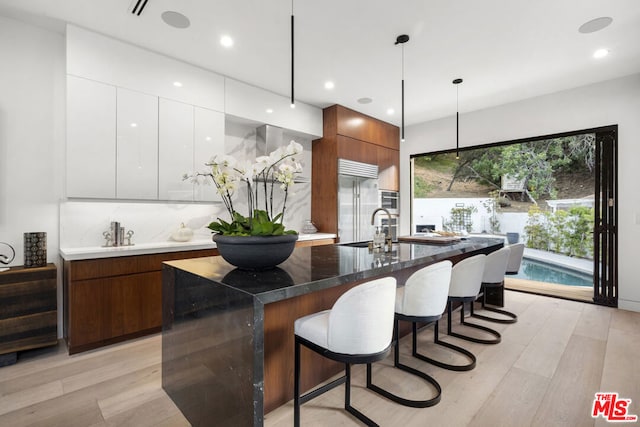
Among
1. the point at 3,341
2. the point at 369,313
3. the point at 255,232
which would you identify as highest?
the point at 255,232

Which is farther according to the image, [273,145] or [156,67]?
[273,145]

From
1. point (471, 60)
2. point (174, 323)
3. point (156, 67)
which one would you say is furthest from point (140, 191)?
point (471, 60)

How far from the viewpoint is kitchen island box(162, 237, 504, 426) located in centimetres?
125

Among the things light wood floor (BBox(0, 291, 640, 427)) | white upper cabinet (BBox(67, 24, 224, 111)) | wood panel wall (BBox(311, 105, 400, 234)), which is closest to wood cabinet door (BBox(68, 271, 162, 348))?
light wood floor (BBox(0, 291, 640, 427))

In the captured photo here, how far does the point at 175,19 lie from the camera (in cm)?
270

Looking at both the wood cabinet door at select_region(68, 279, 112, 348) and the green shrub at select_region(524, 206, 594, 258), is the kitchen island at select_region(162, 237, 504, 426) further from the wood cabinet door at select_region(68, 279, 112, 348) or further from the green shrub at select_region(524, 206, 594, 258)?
the green shrub at select_region(524, 206, 594, 258)

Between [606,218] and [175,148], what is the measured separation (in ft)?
17.9

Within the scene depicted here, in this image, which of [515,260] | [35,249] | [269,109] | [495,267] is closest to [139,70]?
[269,109]

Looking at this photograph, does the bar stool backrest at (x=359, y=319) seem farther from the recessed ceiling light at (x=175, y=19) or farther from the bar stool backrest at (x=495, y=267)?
the recessed ceiling light at (x=175, y=19)

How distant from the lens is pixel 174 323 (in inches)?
71.9

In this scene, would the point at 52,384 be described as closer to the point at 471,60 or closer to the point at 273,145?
the point at 273,145

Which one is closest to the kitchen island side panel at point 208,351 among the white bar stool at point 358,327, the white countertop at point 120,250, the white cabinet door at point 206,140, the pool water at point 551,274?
the white bar stool at point 358,327

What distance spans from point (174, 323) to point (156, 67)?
2.78 meters

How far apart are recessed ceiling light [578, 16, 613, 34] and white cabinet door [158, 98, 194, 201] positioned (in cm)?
402
